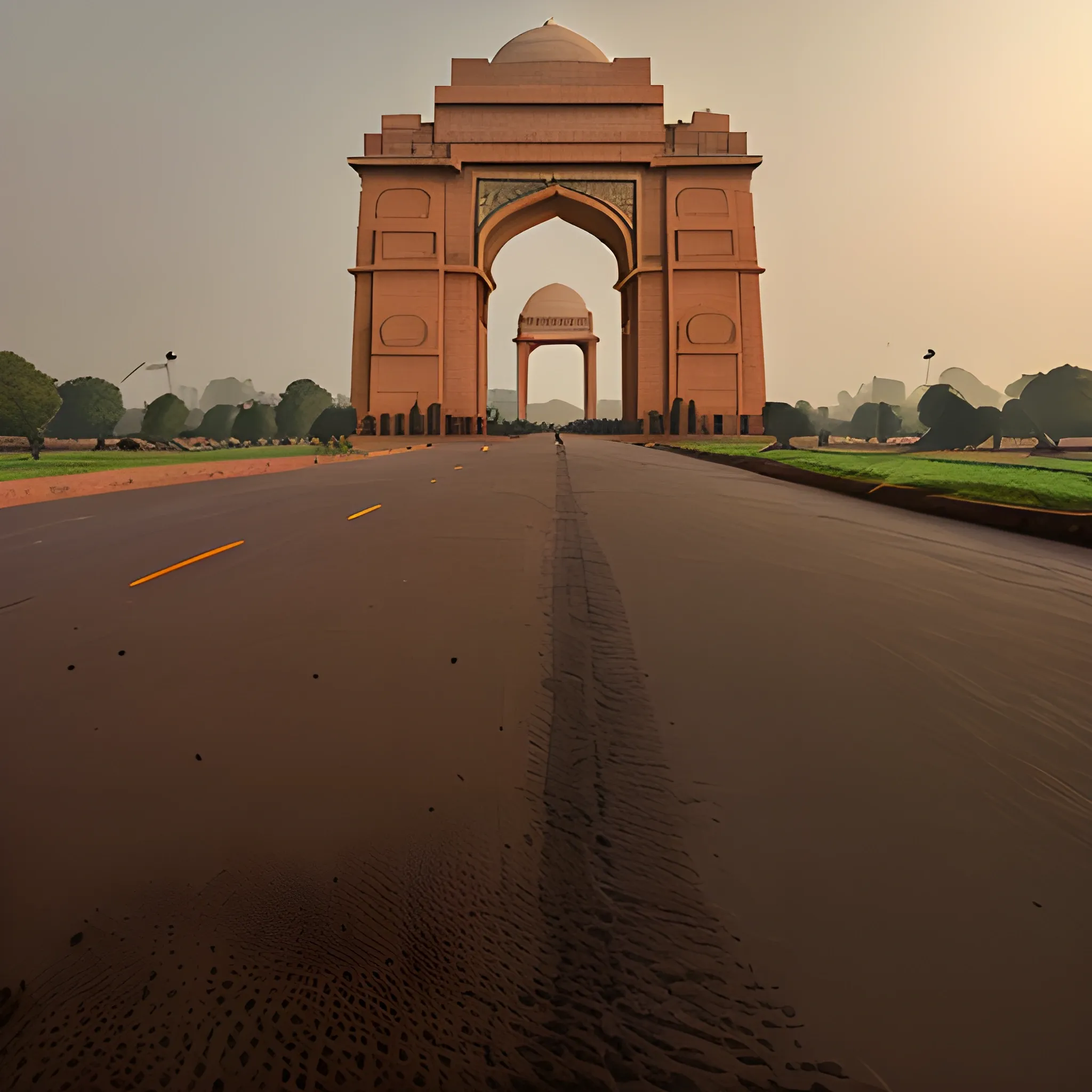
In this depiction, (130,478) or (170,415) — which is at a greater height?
(170,415)

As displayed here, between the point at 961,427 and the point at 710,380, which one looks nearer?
the point at 961,427

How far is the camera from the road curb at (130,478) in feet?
36.7

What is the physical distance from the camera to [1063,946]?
148 centimetres

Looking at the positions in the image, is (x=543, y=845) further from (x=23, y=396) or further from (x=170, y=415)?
(x=170, y=415)

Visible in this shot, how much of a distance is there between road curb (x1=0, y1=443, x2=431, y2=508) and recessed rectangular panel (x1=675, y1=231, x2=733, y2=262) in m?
25.5

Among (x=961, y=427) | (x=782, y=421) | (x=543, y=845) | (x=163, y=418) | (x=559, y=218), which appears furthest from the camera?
(x=163, y=418)

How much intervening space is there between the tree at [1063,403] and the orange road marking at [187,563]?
179 feet

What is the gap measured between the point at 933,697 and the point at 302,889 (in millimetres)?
2466

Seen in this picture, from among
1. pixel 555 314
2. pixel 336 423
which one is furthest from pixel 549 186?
Result: pixel 555 314

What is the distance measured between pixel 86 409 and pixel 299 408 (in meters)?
17.0

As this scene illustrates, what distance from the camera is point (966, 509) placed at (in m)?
8.81

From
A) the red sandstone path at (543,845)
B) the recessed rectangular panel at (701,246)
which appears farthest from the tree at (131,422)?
the red sandstone path at (543,845)

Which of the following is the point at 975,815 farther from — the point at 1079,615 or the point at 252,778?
the point at 1079,615

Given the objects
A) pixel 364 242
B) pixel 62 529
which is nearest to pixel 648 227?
pixel 364 242
